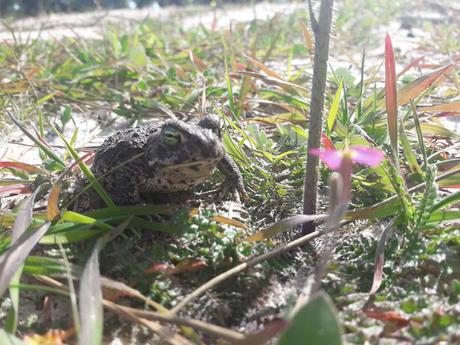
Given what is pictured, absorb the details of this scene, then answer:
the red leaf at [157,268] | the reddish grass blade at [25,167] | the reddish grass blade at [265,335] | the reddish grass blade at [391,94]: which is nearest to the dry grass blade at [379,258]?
the reddish grass blade at [391,94]

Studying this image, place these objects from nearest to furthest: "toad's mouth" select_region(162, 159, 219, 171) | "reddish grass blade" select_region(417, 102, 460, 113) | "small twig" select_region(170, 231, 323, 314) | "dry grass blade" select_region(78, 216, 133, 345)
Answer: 1. "dry grass blade" select_region(78, 216, 133, 345)
2. "small twig" select_region(170, 231, 323, 314)
3. "toad's mouth" select_region(162, 159, 219, 171)
4. "reddish grass blade" select_region(417, 102, 460, 113)

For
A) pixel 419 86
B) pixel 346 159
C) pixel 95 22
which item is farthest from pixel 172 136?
pixel 95 22

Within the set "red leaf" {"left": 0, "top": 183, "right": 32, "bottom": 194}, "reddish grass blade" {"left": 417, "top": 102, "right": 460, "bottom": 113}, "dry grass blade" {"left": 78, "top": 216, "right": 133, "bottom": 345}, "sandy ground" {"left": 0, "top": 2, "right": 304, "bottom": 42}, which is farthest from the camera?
"sandy ground" {"left": 0, "top": 2, "right": 304, "bottom": 42}

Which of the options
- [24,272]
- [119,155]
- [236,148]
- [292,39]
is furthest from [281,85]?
[292,39]

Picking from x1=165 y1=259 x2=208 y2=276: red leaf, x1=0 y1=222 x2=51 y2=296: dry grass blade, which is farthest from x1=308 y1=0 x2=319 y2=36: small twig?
x1=0 y1=222 x2=51 y2=296: dry grass blade

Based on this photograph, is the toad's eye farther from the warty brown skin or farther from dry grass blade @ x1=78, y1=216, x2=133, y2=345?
dry grass blade @ x1=78, y1=216, x2=133, y2=345

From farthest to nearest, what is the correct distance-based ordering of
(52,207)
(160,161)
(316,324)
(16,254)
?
(160,161), (52,207), (16,254), (316,324)

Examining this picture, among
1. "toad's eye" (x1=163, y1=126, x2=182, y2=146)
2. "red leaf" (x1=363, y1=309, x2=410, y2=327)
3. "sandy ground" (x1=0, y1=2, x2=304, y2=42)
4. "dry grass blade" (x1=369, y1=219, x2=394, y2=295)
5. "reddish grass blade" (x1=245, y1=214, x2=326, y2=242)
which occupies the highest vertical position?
"sandy ground" (x1=0, y1=2, x2=304, y2=42)

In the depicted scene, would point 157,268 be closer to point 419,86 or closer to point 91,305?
point 91,305

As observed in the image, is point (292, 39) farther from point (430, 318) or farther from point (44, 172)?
point (430, 318)
